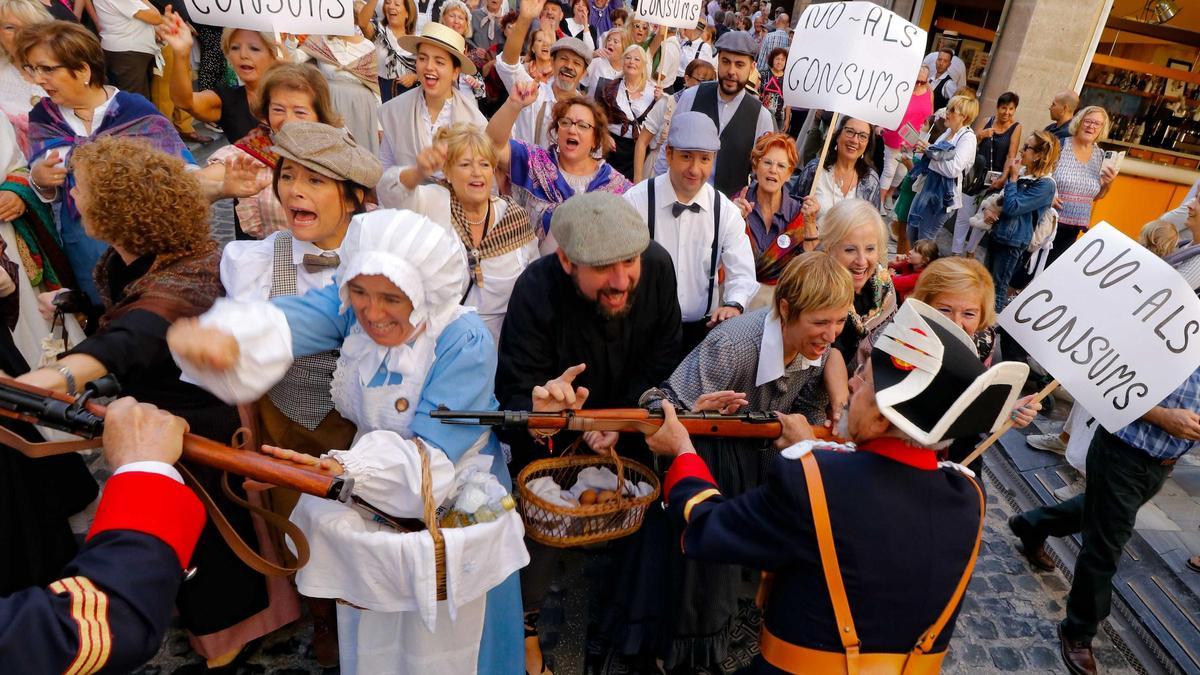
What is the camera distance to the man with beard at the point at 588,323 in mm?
2793

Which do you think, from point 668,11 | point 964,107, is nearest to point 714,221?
point 668,11

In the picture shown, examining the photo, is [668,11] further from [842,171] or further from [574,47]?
[842,171]

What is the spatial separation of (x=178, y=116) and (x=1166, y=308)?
410 inches

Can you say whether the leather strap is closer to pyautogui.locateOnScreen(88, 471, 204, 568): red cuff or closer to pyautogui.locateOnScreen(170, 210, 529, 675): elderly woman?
pyautogui.locateOnScreen(170, 210, 529, 675): elderly woman

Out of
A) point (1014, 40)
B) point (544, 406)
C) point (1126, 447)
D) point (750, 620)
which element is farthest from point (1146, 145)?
point (544, 406)

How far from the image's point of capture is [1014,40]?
35.7ft

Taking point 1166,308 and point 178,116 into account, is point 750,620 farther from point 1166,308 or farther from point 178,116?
point 178,116

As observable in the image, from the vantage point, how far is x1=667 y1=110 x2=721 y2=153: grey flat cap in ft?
12.8

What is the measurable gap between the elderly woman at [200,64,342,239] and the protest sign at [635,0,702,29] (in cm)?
445

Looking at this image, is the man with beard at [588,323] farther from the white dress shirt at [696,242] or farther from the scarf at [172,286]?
the scarf at [172,286]

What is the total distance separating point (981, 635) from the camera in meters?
3.71

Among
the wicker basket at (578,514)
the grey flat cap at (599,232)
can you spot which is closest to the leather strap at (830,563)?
the wicker basket at (578,514)

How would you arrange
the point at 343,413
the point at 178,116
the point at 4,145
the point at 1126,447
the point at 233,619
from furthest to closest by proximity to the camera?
the point at 178,116 < the point at 4,145 < the point at 1126,447 < the point at 233,619 < the point at 343,413

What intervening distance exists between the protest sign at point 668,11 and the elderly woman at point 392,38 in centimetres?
250
